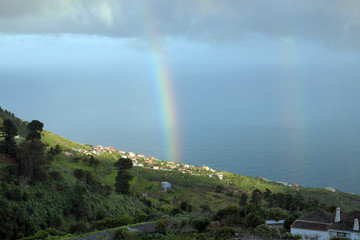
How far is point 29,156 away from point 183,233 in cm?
1440

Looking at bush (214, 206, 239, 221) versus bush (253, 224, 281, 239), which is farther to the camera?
bush (214, 206, 239, 221)

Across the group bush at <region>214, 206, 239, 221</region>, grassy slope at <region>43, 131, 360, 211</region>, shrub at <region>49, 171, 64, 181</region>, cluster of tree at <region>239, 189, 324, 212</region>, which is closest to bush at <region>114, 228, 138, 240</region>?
bush at <region>214, 206, 239, 221</region>

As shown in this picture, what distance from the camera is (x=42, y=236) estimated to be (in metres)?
23.8

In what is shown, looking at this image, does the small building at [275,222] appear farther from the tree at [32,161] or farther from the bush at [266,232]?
the tree at [32,161]

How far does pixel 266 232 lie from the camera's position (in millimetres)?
21328

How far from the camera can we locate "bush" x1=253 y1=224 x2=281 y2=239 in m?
21.0

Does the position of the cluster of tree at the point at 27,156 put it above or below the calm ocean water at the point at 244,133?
below

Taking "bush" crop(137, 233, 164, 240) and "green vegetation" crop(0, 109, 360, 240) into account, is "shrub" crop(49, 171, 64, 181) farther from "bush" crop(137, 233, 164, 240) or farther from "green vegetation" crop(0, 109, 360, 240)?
"bush" crop(137, 233, 164, 240)

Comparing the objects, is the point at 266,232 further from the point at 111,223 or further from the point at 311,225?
the point at 111,223

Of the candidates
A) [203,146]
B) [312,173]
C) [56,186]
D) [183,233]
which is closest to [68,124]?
[203,146]

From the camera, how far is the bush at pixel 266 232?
20984 millimetres

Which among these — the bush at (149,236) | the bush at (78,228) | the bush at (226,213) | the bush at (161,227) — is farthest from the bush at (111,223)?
the bush at (226,213)

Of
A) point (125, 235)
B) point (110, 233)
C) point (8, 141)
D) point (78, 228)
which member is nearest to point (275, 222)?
point (125, 235)

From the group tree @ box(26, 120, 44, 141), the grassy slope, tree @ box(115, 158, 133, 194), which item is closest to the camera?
tree @ box(26, 120, 44, 141)
